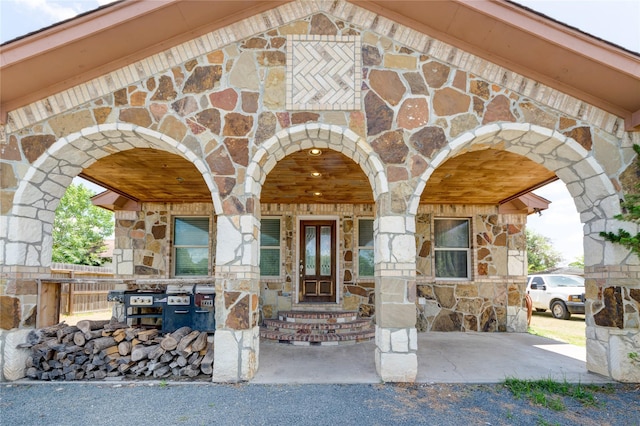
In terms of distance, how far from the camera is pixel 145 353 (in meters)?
5.17

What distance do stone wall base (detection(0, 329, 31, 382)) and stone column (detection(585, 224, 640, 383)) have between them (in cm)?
764

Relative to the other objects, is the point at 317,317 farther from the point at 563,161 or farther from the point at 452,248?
the point at 563,161

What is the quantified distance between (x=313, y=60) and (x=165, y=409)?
454 centimetres

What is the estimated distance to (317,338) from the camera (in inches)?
277

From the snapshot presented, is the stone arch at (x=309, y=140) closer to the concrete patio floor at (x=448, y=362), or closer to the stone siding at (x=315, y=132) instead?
the stone siding at (x=315, y=132)

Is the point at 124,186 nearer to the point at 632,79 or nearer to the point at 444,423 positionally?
the point at 444,423

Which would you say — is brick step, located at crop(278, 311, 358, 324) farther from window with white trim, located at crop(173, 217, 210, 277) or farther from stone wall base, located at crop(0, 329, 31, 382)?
stone wall base, located at crop(0, 329, 31, 382)

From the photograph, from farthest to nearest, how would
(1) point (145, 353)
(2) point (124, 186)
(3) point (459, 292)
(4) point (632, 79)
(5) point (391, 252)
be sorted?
(3) point (459, 292) < (2) point (124, 186) < (1) point (145, 353) < (5) point (391, 252) < (4) point (632, 79)

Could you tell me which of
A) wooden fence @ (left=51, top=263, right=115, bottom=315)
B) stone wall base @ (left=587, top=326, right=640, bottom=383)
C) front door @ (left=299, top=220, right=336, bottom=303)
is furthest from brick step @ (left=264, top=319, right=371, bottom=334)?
wooden fence @ (left=51, top=263, right=115, bottom=315)

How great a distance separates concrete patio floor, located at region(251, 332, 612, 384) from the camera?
16.3 feet

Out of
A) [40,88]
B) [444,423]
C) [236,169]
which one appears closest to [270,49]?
[236,169]

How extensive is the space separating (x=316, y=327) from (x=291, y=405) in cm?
361

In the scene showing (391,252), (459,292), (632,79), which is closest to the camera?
(632,79)

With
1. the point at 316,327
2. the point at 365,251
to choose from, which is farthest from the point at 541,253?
the point at 316,327
